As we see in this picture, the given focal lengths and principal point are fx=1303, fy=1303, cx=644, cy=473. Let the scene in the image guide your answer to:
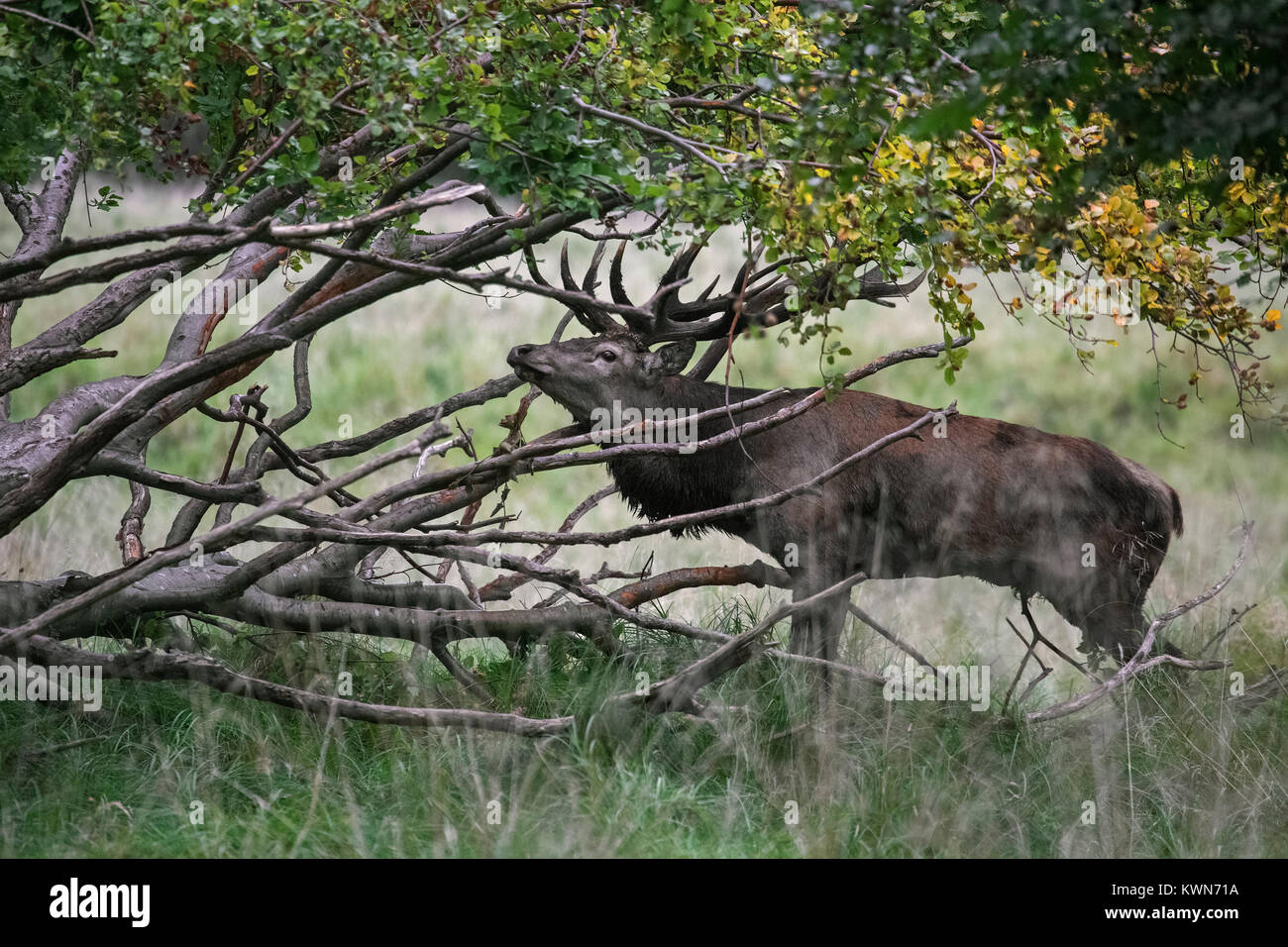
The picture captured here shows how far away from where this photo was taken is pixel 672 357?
6934mm

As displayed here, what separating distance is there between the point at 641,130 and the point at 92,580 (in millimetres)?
2547

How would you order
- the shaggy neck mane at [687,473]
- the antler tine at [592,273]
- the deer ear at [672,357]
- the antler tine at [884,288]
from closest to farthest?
the antler tine at [884,288]
the antler tine at [592,273]
the deer ear at [672,357]
the shaggy neck mane at [687,473]

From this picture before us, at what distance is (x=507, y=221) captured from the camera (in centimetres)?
459

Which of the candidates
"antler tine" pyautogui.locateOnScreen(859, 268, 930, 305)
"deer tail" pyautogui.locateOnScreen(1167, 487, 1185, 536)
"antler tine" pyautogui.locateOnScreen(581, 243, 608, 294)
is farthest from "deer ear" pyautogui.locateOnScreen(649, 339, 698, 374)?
"deer tail" pyautogui.locateOnScreen(1167, 487, 1185, 536)

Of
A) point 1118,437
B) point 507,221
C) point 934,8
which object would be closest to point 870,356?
point 1118,437

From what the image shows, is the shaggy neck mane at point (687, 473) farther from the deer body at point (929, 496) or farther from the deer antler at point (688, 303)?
the deer antler at point (688, 303)

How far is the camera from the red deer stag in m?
6.74

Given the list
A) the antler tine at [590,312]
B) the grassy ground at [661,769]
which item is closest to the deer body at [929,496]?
the antler tine at [590,312]

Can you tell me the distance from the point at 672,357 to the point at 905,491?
1430 millimetres

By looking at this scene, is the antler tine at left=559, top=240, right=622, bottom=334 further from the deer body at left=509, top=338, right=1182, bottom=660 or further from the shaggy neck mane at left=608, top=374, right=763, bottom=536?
the shaggy neck mane at left=608, top=374, right=763, bottom=536

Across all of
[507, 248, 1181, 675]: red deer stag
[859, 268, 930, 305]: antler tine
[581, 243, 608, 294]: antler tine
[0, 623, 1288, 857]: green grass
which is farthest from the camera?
[507, 248, 1181, 675]: red deer stag

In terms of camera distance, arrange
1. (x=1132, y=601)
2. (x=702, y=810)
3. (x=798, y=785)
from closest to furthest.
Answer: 1. (x=702, y=810)
2. (x=798, y=785)
3. (x=1132, y=601)

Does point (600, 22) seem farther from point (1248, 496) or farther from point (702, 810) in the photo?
point (1248, 496)

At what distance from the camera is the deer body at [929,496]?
6820mm
